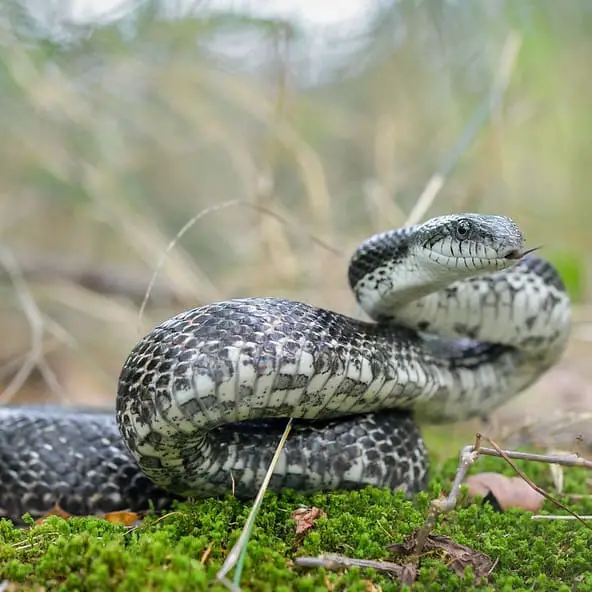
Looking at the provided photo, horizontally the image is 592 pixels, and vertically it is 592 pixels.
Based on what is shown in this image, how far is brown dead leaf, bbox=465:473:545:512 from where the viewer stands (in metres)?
3.49

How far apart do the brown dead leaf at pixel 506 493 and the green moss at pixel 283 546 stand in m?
0.14

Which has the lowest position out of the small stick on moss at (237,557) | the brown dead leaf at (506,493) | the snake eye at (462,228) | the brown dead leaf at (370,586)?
the brown dead leaf at (506,493)

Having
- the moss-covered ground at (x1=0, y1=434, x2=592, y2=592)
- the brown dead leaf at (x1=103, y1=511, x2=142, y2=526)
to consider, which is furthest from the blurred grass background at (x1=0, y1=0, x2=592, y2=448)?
the moss-covered ground at (x1=0, y1=434, x2=592, y2=592)

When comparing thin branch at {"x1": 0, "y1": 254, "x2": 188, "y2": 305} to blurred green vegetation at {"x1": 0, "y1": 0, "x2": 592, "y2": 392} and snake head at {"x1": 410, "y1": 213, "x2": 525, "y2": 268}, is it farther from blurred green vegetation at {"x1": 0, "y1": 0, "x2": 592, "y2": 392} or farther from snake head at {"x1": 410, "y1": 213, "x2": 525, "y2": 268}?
snake head at {"x1": 410, "y1": 213, "x2": 525, "y2": 268}

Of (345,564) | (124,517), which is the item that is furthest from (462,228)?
(124,517)

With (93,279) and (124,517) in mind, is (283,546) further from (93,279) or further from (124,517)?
(93,279)

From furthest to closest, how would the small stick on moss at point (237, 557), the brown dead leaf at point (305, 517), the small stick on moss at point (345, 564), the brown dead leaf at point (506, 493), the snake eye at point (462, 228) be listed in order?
the brown dead leaf at point (506, 493), the snake eye at point (462, 228), the brown dead leaf at point (305, 517), the small stick on moss at point (345, 564), the small stick on moss at point (237, 557)

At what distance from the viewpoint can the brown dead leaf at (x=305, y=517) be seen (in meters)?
2.82

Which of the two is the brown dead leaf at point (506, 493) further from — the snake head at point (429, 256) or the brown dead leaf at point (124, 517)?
the brown dead leaf at point (124, 517)

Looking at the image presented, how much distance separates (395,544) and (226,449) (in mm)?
962

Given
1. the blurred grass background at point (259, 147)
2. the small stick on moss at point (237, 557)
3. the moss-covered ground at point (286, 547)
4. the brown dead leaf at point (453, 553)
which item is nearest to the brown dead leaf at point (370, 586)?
the moss-covered ground at point (286, 547)

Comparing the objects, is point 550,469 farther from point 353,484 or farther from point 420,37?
point 420,37

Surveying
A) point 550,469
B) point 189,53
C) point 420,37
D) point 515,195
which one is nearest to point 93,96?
point 189,53

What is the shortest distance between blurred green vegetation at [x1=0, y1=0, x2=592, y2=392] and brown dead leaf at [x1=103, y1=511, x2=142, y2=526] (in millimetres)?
A: 2274
